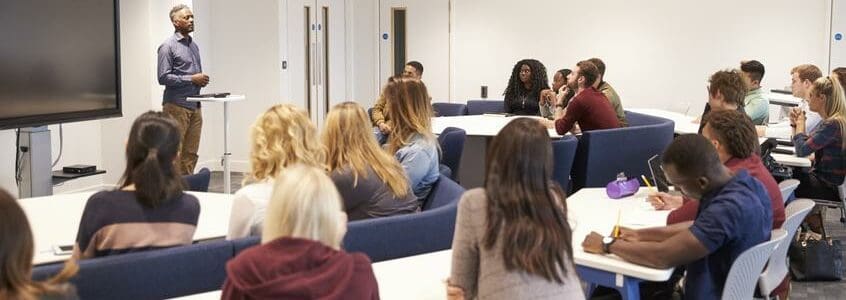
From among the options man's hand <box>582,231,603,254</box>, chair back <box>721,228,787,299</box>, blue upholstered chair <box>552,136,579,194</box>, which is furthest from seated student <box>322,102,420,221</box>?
blue upholstered chair <box>552,136,579,194</box>

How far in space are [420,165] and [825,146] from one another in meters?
2.93

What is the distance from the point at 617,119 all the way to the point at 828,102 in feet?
5.77

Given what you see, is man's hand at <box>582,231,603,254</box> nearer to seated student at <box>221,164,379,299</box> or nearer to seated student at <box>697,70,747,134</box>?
seated student at <box>221,164,379,299</box>

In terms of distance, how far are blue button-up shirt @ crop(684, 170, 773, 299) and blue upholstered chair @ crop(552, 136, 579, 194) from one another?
9.96 feet

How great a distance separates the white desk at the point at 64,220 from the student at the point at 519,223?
57.8 inches

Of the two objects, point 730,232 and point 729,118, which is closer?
point 730,232

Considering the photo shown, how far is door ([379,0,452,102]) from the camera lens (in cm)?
1237

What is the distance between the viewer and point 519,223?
2.61 meters

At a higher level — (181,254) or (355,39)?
(355,39)

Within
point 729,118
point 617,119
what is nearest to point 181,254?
point 729,118

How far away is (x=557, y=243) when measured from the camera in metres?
2.64

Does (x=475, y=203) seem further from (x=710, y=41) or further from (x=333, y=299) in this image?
(x=710, y=41)

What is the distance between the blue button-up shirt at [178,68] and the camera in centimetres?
798

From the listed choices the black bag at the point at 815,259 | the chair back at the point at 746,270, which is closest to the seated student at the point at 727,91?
the black bag at the point at 815,259
